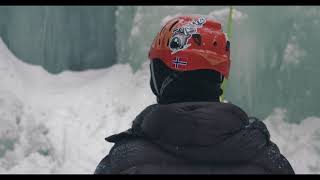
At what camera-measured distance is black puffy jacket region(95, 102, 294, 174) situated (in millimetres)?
1630

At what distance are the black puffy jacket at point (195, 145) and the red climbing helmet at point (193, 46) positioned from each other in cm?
17

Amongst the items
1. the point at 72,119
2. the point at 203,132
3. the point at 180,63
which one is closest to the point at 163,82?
the point at 180,63

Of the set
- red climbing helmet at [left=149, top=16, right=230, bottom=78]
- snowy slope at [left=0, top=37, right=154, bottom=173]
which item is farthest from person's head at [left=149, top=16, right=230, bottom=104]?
snowy slope at [left=0, top=37, right=154, bottom=173]

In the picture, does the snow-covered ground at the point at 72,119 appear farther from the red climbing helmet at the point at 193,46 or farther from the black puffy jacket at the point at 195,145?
the black puffy jacket at the point at 195,145

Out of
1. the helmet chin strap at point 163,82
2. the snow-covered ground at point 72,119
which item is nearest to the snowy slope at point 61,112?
the snow-covered ground at point 72,119

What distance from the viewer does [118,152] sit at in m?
1.70

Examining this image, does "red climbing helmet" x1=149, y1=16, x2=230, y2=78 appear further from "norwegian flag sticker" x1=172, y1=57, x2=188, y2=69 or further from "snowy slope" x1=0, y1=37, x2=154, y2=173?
"snowy slope" x1=0, y1=37, x2=154, y2=173

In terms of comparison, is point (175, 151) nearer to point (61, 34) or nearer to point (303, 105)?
point (303, 105)

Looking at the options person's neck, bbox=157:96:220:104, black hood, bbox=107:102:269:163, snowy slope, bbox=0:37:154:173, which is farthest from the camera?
snowy slope, bbox=0:37:154:173

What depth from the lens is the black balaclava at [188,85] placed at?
1770 millimetres

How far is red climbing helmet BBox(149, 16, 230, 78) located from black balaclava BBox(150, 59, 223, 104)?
0.02m

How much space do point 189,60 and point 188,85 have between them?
8 centimetres
